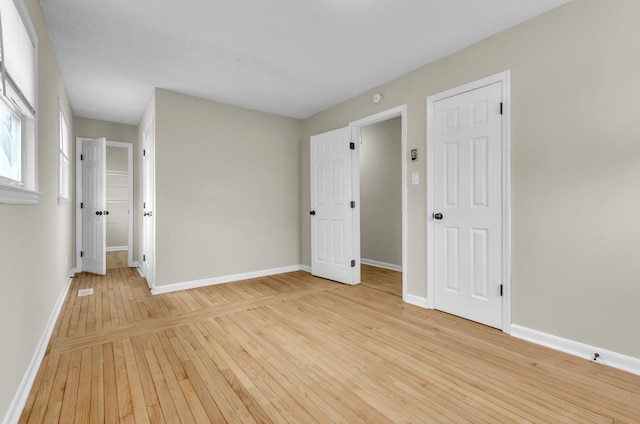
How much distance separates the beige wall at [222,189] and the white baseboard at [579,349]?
10.7ft

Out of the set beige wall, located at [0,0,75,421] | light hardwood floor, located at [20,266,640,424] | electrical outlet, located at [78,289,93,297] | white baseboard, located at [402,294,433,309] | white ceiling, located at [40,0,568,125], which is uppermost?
white ceiling, located at [40,0,568,125]

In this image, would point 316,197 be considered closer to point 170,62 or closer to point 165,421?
point 170,62

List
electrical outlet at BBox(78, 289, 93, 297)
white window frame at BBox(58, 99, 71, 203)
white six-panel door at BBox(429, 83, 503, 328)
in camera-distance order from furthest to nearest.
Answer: electrical outlet at BBox(78, 289, 93, 297) < white window frame at BBox(58, 99, 71, 203) < white six-panel door at BBox(429, 83, 503, 328)

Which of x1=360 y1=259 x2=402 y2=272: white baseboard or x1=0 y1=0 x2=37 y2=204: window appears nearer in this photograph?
x1=0 y1=0 x2=37 y2=204: window

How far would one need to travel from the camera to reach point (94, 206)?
460cm

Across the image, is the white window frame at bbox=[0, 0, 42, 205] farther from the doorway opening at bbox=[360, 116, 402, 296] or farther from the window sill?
the doorway opening at bbox=[360, 116, 402, 296]

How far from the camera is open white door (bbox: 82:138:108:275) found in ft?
14.8

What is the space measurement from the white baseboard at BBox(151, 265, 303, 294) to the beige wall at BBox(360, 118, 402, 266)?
1387 mm

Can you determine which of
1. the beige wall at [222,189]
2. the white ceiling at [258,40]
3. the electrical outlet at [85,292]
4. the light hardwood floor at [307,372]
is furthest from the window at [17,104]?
the electrical outlet at [85,292]

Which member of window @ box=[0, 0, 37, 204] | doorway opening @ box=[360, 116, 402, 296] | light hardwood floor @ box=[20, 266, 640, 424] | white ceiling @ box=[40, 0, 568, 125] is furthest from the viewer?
doorway opening @ box=[360, 116, 402, 296]

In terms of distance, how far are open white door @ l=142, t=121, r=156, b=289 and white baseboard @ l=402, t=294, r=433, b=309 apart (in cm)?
297

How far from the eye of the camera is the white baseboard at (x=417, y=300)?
3.03m

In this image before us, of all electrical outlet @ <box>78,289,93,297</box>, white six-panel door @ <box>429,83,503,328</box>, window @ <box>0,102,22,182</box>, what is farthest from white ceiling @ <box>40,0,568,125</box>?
electrical outlet @ <box>78,289,93,297</box>

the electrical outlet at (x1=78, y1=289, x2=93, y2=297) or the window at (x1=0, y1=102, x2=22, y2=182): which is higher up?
the window at (x1=0, y1=102, x2=22, y2=182)
